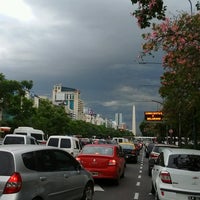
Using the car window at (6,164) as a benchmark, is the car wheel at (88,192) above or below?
below

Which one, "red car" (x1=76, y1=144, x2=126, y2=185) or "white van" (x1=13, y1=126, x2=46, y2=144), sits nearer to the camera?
"red car" (x1=76, y1=144, x2=126, y2=185)

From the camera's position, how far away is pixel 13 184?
8.09 m

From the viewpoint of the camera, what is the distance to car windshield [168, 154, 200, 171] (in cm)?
1139

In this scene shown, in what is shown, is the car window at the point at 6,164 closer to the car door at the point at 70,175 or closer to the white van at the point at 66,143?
the car door at the point at 70,175

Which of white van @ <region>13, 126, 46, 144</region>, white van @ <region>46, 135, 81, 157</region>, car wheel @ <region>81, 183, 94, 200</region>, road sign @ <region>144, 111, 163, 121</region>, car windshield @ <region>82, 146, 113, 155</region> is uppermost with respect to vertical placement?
road sign @ <region>144, 111, 163, 121</region>

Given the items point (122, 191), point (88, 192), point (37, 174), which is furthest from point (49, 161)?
point (122, 191)

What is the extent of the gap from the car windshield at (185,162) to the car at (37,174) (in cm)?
238

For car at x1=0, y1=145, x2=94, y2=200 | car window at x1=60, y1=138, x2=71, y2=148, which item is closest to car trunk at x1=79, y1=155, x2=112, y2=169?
car at x1=0, y1=145, x2=94, y2=200

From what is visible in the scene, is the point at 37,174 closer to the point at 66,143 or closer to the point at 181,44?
the point at 181,44

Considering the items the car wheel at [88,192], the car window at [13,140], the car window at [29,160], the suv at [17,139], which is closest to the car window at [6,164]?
the car window at [29,160]

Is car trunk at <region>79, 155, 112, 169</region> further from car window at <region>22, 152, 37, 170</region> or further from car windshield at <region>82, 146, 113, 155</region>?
car window at <region>22, 152, 37, 170</region>

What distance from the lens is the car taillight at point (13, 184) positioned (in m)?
8.05

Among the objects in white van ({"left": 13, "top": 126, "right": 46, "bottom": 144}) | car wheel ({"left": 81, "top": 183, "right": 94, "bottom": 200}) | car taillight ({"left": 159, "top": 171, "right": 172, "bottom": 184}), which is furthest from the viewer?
white van ({"left": 13, "top": 126, "right": 46, "bottom": 144})

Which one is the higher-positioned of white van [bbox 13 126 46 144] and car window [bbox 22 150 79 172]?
white van [bbox 13 126 46 144]
